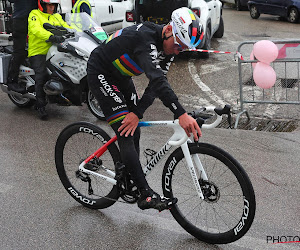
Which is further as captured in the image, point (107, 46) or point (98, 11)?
point (98, 11)

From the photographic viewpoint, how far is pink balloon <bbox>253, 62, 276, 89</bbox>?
23.9 ft

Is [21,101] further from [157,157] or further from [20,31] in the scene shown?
[157,157]

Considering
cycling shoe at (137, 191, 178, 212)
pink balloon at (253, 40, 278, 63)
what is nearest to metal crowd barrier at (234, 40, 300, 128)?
pink balloon at (253, 40, 278, 63)

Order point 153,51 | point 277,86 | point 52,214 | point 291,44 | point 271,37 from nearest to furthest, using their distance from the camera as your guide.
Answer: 1. point 153,51
2. point 52,214
3. point 291,44
4. point 277,86
5. point 271,37

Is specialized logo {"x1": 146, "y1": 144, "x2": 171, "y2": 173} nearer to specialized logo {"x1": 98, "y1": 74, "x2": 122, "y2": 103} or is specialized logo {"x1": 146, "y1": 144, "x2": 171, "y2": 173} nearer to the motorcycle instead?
specialized logo {"x1": 98, "y1": 74, "x2": 122, "y2": 103}

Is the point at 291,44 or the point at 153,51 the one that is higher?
the point at 153,51

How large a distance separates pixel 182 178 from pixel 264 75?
3620 mm

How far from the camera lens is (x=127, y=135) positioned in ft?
13.5

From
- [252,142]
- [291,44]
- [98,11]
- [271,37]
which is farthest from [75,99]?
[271,37]

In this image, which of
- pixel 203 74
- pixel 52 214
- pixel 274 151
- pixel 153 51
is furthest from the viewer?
pixel 203 74

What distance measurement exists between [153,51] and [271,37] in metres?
11.6

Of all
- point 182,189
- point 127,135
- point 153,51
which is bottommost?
point 182,189

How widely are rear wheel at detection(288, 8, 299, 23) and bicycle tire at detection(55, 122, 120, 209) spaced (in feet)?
48.4

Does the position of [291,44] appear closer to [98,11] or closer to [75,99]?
[75,99]
